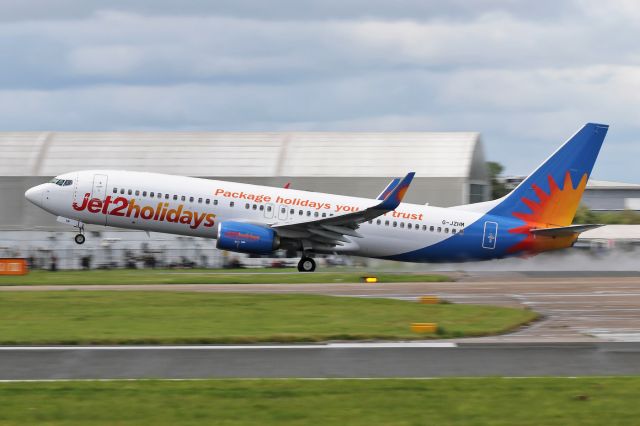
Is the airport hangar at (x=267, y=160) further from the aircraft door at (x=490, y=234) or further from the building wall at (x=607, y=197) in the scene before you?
the building wall at (x=607, y=197)

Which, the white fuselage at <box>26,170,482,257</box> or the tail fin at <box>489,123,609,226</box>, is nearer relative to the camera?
the white fuselage at <box>26,170,482,257</box>

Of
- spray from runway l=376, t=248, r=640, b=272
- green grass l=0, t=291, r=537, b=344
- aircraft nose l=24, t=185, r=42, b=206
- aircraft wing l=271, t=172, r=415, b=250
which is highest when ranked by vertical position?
aircraft nose l=24, t=185, r=42, b=206

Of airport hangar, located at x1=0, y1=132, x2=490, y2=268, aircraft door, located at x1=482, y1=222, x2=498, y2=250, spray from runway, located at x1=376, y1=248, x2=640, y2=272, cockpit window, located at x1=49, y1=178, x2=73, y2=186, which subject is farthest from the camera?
airport hangar, located at x1=0, y1=132, x2=490, y2=268

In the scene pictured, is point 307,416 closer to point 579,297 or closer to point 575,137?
point 579,297

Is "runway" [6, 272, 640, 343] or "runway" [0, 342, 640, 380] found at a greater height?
"runway" [6, 272, 640, 343]

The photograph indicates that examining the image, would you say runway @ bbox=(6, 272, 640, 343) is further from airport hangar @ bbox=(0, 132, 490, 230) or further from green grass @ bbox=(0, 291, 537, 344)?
airport hangar @ bbox=(0, 132, 490, 230)

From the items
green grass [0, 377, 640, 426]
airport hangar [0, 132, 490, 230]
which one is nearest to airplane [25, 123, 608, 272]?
airport hangar [0, 132, 490, 230]

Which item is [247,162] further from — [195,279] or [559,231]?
[195,279]

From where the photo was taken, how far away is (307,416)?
11.6 metres

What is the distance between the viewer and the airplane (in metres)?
41.1

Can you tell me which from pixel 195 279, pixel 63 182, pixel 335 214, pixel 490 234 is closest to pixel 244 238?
pixel 195 279

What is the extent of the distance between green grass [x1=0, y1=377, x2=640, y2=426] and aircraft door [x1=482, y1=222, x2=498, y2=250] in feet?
94.5

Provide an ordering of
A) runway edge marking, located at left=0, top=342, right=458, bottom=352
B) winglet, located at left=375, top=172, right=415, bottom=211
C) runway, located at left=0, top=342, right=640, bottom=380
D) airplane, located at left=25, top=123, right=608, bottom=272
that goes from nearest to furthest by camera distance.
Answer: runway, located at left=0, top=342, right=640, bottom=380 < runway edge marking, located at left=0, top=342, right=458, bottom=352 < winglet, located at left=375, top=172, right=415, bottom=211 < airplane, located at left=25, top=123, right=608, bottom=272

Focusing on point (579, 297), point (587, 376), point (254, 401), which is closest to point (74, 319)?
point (254, 401)
